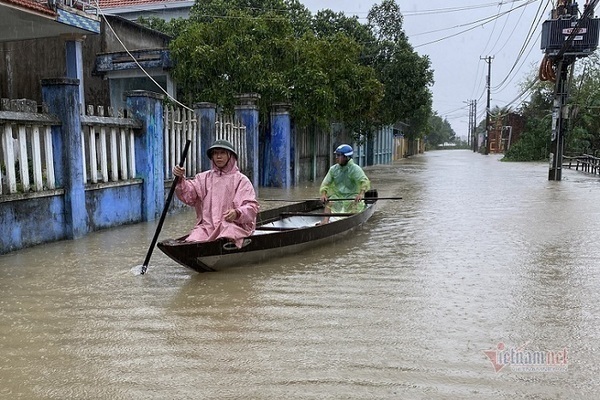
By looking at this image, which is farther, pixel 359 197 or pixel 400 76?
pixel 400 76

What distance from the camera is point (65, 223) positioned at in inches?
289

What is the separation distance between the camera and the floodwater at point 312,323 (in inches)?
126

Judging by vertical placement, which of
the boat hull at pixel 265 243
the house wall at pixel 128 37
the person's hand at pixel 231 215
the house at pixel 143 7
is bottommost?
the boat hull at pixel 265 243

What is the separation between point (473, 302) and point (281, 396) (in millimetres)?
2482


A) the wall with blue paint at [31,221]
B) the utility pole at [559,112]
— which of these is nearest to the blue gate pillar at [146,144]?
the wall with blue paint at [31,221]

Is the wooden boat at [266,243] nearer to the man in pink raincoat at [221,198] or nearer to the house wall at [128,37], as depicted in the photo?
the man in pink raincoat at [221,198]

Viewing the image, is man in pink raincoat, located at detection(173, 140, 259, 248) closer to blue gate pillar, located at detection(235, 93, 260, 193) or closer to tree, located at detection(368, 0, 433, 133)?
blue gate pillar, located at detection(235, 93, 260, 193)

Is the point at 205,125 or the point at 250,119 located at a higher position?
the point at 250,119

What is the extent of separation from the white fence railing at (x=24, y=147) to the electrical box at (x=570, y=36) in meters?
16.3

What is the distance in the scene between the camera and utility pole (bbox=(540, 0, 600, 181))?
703 inches

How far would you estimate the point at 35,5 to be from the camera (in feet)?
35.0

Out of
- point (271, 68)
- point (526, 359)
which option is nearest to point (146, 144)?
point (271, 68)

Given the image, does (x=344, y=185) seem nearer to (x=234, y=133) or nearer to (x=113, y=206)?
(x=113, y=206)

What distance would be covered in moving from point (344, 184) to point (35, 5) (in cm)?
721
